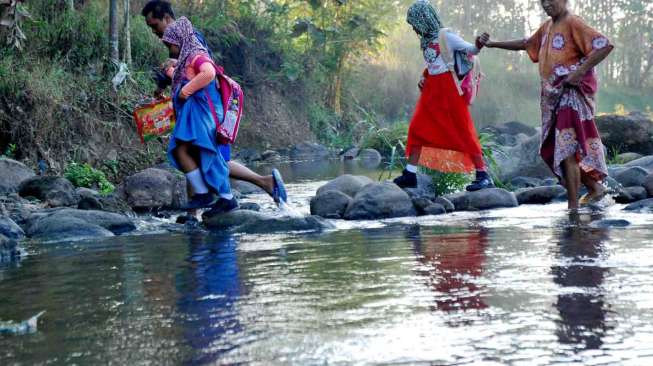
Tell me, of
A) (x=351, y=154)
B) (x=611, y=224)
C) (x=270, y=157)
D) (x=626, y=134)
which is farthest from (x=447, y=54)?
(x=351, y=154)

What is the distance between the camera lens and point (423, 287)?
4.48m

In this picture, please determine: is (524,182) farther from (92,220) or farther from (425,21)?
(92,220)

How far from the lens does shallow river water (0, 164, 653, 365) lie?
330 cm

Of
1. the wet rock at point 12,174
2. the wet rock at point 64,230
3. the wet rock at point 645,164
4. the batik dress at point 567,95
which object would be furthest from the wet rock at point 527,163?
the wet rock at point 64,230

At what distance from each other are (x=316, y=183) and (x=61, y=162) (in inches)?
121

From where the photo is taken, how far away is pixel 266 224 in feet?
24.3

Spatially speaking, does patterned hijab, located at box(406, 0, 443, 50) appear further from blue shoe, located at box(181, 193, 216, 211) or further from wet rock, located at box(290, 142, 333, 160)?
wet rock, located at box(290, 142, 333, 160)

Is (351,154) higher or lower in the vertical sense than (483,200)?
higher

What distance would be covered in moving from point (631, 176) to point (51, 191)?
5557 mm

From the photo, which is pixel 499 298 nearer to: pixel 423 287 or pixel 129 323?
pixel 423 287

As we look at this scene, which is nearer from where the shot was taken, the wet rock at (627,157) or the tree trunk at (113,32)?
the wet rock at (627,157)

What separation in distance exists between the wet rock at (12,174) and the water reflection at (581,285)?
19.5ft

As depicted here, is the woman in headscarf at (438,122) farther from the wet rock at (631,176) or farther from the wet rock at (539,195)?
the wet rock at (631,176)

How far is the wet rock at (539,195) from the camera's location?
9.27 metres
